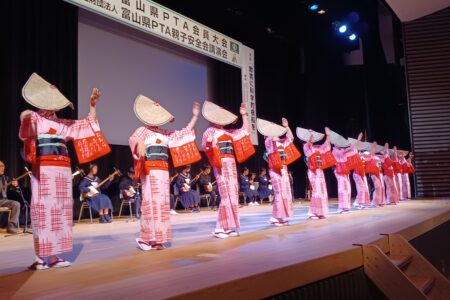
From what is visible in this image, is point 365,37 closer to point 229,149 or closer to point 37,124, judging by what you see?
point 229,149

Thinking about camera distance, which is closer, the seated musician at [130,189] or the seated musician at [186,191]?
the seated musician at [130,189]

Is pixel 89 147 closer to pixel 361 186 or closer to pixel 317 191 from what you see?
pixel 317 191

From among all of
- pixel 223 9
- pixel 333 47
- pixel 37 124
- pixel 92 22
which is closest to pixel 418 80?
pixel 333 47

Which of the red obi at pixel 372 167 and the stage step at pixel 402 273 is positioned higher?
the red obi at pixel 372 167

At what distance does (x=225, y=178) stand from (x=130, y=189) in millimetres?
4052

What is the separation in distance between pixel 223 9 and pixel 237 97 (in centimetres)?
224

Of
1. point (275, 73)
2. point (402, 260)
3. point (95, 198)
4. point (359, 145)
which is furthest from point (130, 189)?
point (275, 73)

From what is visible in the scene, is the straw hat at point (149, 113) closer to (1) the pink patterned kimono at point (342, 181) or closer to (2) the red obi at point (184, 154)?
(2) the red obi at point (184, 154)

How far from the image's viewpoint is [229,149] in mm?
4586

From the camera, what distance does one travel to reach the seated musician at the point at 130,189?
8109 mm

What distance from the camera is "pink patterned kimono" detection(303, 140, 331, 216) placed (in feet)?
20.6

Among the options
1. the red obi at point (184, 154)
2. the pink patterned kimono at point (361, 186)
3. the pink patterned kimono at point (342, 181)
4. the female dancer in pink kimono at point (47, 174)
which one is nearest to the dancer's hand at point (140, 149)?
the red obi at point (184, 154)

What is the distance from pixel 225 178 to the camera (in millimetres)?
4500

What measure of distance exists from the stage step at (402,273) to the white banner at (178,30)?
5026 millimetres
